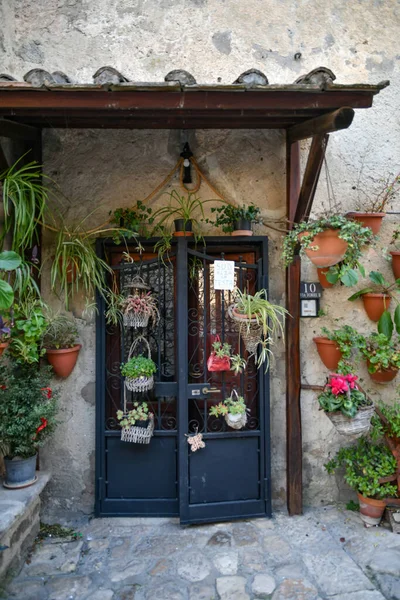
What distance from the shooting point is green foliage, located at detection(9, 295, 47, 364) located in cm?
277

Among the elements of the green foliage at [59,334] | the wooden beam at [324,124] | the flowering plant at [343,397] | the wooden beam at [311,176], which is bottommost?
the flowering plant at [343,397]

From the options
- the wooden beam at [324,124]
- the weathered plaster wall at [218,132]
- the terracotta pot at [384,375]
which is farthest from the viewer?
the weathered plaster wall at [218,132]

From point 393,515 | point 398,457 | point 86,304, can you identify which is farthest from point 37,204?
point 393,515

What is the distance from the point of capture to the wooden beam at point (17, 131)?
9.15 feet

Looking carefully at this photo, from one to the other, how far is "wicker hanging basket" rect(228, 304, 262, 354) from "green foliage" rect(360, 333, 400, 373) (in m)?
0.79

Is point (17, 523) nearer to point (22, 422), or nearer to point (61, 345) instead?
point (22, 422)

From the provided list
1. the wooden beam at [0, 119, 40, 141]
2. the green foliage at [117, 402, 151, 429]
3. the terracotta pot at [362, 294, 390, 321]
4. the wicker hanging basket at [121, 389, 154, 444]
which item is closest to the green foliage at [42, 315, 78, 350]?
the green foliage at [117, 402, 151, 429]

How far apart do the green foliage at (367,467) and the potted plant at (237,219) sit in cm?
187

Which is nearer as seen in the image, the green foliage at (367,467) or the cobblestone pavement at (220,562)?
the cobblestone pavement at (220,562)

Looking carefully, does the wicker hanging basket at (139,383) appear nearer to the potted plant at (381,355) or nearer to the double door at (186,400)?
the double door at (186,400)

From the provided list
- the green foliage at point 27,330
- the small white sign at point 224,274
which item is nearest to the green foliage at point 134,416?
the green foliage at point 27,330

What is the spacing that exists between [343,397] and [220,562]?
1.34 meters

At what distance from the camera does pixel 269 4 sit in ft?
11.1

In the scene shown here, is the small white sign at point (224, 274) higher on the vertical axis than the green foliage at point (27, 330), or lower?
higher
